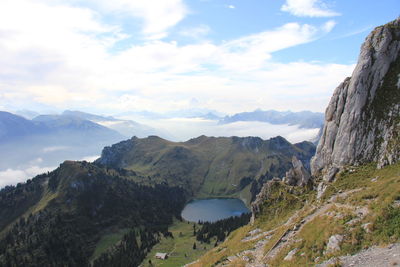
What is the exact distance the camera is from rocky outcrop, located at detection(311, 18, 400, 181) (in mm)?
63000

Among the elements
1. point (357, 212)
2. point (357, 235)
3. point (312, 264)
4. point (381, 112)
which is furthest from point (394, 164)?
point (312, 264)

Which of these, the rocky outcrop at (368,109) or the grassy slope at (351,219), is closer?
the grassy slope at (351,219)

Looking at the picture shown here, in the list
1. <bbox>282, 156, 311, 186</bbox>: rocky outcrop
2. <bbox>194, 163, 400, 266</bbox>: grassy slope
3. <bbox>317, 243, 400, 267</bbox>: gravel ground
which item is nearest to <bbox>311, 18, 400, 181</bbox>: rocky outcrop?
<bbox>282, 156, 311, 186</bbox>: rocky outcrop

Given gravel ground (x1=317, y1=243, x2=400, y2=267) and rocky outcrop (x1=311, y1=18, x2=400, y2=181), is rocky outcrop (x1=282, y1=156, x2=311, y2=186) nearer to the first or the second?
rocky outcrop (x1=311, y1=18, x2=400, y2=181)

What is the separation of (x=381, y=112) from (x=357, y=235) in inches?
1800

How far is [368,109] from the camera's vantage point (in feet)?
225

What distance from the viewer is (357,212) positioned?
122 ft

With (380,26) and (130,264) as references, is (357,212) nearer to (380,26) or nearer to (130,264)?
(380,26)

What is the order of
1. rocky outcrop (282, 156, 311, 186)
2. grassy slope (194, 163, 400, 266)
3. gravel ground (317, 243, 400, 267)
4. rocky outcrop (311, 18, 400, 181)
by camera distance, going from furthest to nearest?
rocky outcrop (282, 156, 311, 186), rocky outcrop (311, 18, 400, 181), grassy slope (194, 163, 400, 266), gravel ground (317, 243, 400, 267)

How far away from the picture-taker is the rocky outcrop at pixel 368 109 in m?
63.0

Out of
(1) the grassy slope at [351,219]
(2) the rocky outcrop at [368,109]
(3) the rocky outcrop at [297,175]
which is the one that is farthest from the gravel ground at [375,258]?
(3) the rocky outcrop at [297,175]

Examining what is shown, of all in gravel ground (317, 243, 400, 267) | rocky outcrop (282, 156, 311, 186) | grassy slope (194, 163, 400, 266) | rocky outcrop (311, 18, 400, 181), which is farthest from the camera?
rocky outcrop (282, 156, 311, 186)

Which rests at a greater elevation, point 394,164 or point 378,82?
point 378,82

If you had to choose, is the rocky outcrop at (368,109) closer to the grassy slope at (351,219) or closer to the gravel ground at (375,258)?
the grassy slope at (351,219)
